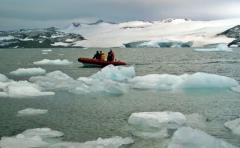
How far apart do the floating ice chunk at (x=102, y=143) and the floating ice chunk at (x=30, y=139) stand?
0.52 metres

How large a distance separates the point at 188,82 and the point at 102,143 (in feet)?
36.8

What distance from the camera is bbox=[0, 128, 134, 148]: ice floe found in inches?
438

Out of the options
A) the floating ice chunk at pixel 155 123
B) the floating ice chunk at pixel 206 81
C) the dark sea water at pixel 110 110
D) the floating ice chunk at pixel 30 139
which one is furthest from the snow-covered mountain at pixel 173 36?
the floating ice chunk at pixel 30 139

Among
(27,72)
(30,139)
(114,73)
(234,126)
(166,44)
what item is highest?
(114,73)

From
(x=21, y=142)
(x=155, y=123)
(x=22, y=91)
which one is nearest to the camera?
(x=21, y=142)

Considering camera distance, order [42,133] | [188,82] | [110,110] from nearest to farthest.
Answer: [42,133], [110,110], [188,82]

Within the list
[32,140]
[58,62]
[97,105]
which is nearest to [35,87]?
[97,105]

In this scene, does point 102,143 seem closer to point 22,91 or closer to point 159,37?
point 22,91

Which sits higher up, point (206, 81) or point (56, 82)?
point (206, 81)

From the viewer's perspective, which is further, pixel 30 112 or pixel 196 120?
pixel 30 112

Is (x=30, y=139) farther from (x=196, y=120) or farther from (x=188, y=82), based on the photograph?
(x=188, y=82)

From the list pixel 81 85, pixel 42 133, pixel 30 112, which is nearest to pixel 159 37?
pixel 81 85

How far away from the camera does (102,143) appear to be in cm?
1138

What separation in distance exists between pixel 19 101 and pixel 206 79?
9.00 m
